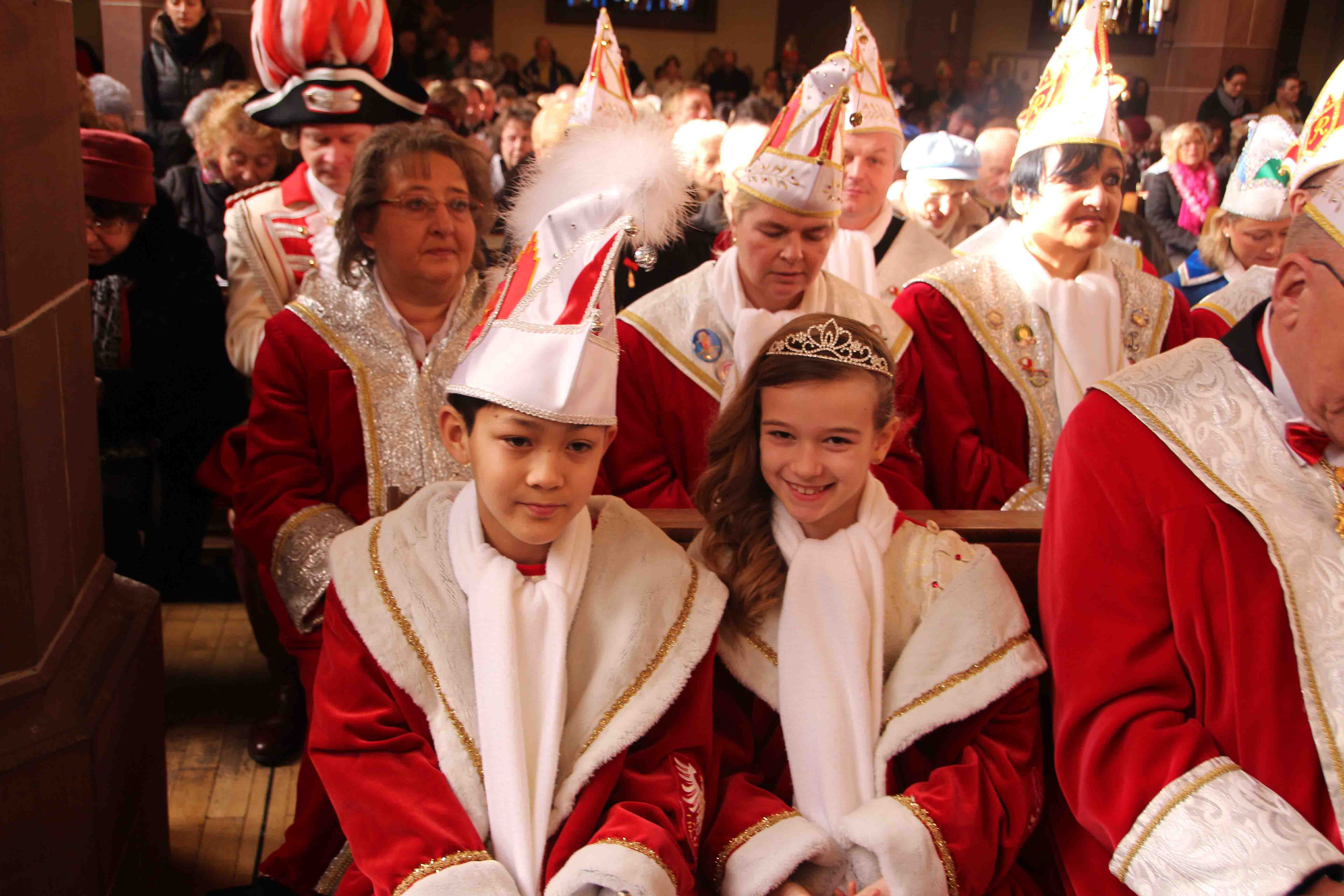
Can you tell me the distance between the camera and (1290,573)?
1657mm

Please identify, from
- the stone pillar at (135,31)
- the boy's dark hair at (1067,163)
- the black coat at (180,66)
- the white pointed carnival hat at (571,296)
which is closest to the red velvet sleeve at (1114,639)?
the white pointed carnival hat at (571,296)

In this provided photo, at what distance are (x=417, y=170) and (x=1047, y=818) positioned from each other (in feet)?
6.08

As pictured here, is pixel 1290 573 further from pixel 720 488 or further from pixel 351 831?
pixel 351 831

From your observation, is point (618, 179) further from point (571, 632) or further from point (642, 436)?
point (642, 436)

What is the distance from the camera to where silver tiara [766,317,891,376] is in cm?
199

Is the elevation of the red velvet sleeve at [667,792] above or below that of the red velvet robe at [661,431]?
below

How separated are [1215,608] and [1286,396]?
343mm

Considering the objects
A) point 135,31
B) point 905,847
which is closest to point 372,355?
point 905,847

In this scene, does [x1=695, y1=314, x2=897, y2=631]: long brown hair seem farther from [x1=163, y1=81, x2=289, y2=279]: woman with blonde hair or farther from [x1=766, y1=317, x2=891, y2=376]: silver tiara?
[x1=163, y1=81, x2=289, y2=279]: woman with blonde hair

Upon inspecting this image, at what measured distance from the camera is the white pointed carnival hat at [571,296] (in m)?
1.77

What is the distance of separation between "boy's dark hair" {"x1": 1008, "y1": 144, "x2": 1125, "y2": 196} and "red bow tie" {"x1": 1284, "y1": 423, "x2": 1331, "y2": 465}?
1.46 metres

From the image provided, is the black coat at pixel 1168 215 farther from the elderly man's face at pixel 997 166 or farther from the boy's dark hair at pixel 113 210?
the boy's dark hair at pixel 113 210

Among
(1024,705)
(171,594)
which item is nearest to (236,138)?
(171,594)

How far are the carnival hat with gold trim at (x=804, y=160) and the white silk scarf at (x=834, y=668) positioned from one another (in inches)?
Result: 42.2
